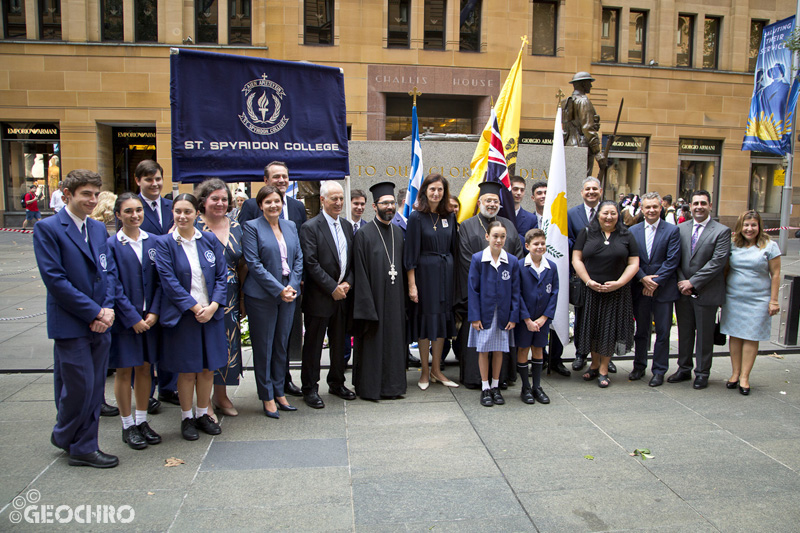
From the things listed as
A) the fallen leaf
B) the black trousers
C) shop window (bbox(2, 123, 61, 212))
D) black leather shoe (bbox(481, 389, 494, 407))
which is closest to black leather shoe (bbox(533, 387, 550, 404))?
black leather shoe (bbox(481, 389, 494, 407))

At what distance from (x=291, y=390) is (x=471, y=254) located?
85.6 inches

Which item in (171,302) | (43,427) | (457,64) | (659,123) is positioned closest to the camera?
(171,302)

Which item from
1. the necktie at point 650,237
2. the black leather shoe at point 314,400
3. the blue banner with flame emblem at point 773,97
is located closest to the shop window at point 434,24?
the blue banner with flame emblem at point 773,97

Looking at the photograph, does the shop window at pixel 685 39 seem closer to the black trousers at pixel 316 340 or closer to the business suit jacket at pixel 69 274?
the black trousers at pixel 316 340

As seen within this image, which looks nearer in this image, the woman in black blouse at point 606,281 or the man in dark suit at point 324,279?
the man in dark suit at point 324,279

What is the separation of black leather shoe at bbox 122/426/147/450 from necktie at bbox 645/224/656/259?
504cm

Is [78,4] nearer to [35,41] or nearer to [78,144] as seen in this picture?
[35,41]

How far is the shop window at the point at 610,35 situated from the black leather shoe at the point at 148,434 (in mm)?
22584

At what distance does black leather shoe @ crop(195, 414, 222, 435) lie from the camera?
4.83 meters

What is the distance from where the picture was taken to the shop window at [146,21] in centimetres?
2048

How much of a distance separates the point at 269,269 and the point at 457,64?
58.8 feet

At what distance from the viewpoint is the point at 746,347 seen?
20.0 ft

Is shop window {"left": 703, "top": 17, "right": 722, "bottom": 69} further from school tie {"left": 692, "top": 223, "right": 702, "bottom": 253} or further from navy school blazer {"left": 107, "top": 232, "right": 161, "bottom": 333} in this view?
navy school blazer {"left": 107, "top": 232, "right": 161, "bottom": 333}

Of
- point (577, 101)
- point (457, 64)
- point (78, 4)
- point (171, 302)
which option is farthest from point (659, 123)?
point (171, 302)
